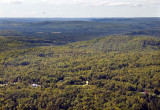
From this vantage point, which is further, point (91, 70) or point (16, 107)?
point (91, 70)

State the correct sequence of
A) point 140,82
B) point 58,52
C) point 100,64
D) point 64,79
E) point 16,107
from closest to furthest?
point 16,107, point 140,82, point 64,79, point 100,64, point 58,52

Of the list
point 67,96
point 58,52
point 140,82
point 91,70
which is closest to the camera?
point 67,96

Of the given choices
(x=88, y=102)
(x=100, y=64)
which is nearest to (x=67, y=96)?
(x=88, y=102)

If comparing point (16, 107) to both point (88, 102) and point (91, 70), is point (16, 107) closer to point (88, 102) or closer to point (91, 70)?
point (88, 102)

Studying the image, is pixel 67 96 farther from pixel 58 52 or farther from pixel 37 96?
pixel 58 52

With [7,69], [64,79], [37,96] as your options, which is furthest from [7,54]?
[37,96]

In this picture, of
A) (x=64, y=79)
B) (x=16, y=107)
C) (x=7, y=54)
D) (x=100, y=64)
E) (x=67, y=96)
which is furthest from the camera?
(x=7, y=54)
